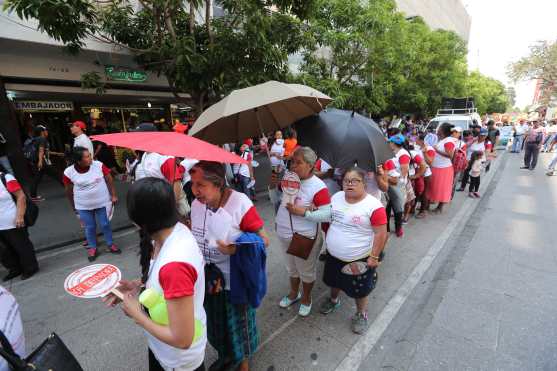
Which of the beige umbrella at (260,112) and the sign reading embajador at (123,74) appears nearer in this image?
the beige umbrella at (260,112)

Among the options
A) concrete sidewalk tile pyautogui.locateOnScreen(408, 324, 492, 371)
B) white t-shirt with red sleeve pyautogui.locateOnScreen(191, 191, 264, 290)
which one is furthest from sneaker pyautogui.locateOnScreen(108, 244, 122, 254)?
concrete sidewalk tile pyautogui.locateOnScreen(408, 324, 492, 371)

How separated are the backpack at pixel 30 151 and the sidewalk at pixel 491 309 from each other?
899cm

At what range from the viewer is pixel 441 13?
40.5 m

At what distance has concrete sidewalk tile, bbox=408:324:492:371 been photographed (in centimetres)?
236

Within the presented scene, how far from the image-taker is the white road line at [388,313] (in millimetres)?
2466

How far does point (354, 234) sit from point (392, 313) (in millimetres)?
1215

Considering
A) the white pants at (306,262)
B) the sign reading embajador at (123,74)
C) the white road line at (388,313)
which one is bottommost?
the white road line at (388,313)

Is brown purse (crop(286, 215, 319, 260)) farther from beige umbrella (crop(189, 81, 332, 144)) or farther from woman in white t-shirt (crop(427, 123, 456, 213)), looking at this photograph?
woman in white t-shirt (crop(427, 123, 456, 213))

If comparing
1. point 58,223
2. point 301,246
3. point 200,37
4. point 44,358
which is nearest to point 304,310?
point 301,246

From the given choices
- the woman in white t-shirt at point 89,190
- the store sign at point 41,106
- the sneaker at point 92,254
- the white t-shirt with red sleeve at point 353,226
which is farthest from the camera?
the store sign at point 41,106

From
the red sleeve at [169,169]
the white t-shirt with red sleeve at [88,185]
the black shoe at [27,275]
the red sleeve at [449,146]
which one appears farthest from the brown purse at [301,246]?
the red sleeve at [449,146]

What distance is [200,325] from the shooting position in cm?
144

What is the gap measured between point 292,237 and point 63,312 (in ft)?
9.03

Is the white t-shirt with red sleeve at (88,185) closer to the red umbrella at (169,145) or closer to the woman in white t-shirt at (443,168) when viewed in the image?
the red umbrella at (169,145)
